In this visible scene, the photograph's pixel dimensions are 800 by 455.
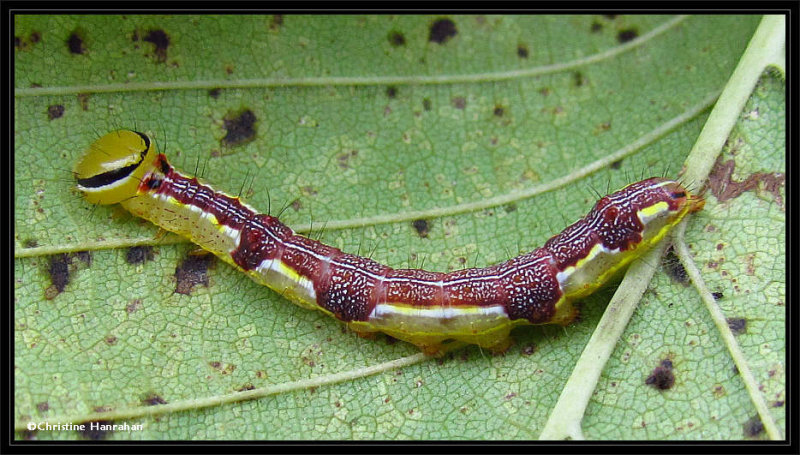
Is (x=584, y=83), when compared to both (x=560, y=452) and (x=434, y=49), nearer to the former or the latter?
(x=434, y=49)

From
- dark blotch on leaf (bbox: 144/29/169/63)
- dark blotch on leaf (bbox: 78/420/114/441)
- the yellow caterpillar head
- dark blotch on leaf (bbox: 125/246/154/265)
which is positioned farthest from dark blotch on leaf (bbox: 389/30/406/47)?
dark blotch on leaf (bbox: 78/420/114/441)

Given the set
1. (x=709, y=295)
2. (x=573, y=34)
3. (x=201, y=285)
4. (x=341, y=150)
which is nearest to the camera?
(x=709, y=295)

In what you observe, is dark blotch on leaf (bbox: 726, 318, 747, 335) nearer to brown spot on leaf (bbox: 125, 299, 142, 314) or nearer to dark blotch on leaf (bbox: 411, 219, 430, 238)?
dark blotch on leaf (bbox: 411, 219, 430, 238)

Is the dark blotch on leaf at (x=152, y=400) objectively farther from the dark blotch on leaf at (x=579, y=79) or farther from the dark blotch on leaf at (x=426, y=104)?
the dark blotch on leaf at (x=579, y=79)

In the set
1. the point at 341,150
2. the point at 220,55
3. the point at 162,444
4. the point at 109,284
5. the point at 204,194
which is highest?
the point at 220,55

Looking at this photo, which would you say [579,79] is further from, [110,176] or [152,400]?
[152,400]

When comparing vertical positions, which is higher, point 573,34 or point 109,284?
point 573,34
